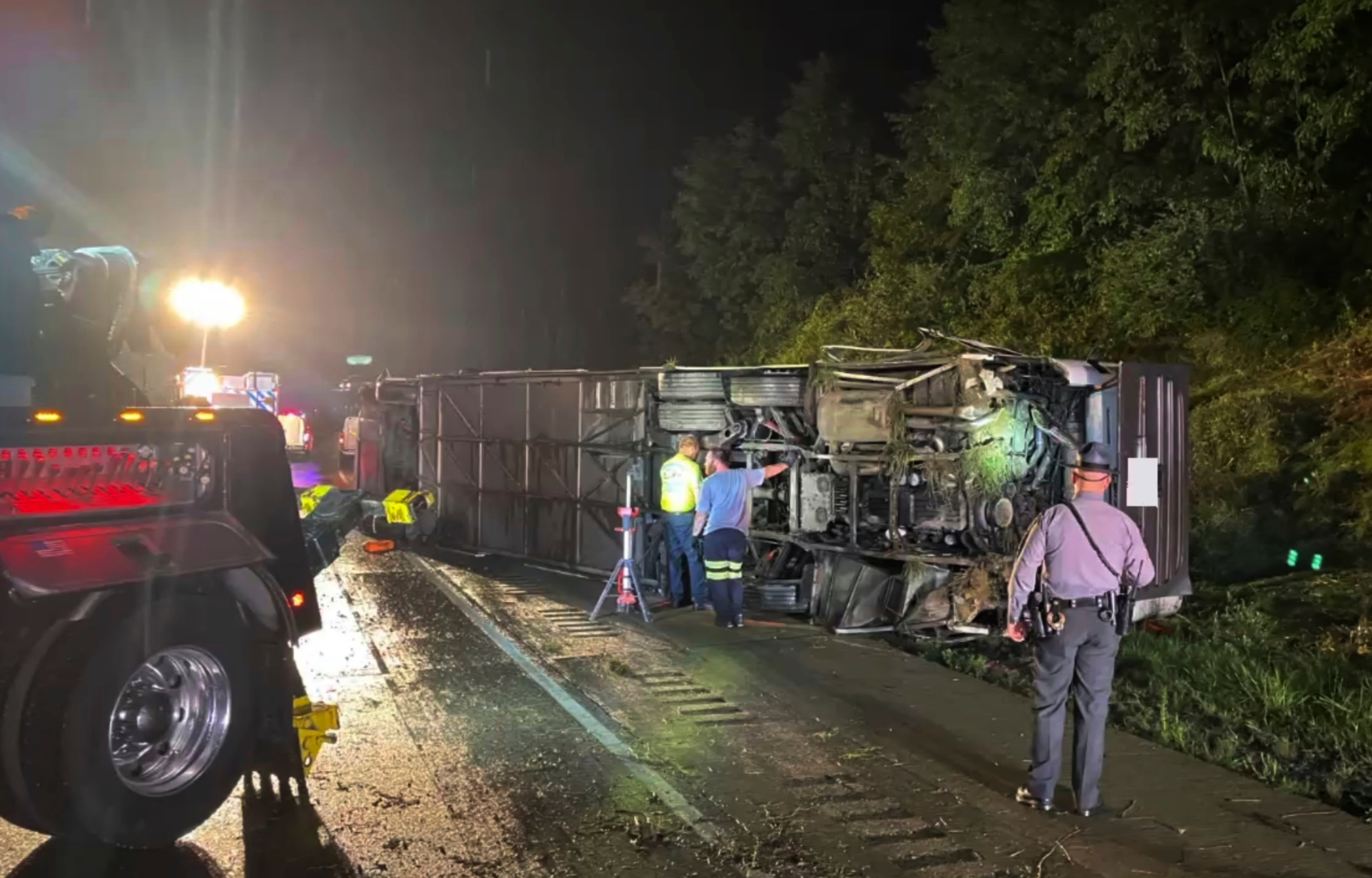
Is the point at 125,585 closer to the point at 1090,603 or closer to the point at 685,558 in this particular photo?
the point at 1090,603

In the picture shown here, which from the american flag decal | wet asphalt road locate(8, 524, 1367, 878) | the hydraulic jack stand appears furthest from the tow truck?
the hydraulic jack stand

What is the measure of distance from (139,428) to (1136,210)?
14.9 metres

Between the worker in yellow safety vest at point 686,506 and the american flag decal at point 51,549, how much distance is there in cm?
666

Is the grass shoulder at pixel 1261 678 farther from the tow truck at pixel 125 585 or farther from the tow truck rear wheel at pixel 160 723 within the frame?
the tow truck rear wheel at pixel 160 723

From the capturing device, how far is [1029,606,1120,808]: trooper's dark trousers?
5.20 m

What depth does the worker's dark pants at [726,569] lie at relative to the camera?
9680 millimetres

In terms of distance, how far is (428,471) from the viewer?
15773 millimetres

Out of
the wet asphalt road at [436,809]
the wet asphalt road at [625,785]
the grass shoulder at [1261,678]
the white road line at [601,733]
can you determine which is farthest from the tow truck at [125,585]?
the grass shoulder at [1261,678]

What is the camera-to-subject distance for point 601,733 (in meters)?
6.46

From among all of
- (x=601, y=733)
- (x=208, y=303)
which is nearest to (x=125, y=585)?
(x=601, y=733)

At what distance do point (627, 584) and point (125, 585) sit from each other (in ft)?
20.7

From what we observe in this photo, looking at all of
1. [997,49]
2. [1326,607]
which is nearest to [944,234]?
[997,49]

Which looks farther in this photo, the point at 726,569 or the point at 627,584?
the point at 627,584

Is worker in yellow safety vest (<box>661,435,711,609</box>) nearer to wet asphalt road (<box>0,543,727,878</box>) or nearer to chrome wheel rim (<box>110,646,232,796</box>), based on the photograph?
wet asphalt road (<box>0,543,727,878</box>)
